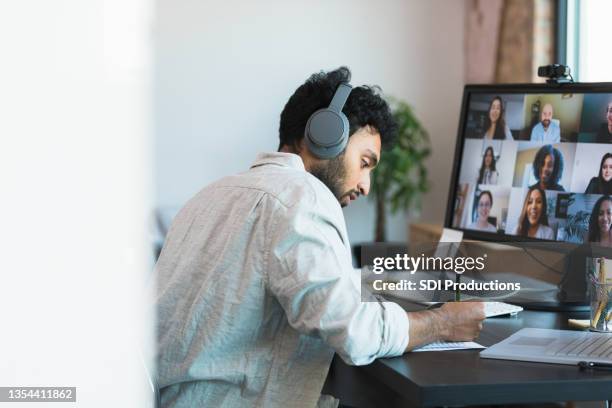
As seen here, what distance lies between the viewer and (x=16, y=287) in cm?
62

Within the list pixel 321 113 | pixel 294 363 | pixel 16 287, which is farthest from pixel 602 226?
pixel 16 287

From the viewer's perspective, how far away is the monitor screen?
1.60m

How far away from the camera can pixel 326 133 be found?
57.6 inches

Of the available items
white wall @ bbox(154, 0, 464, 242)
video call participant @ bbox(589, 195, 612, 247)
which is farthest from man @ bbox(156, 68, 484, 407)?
white wall @ bbox(154, 0, 464, 242)

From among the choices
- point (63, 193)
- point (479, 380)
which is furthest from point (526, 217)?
point (63, 193)

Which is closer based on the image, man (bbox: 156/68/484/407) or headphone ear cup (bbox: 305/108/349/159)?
man (bbox: 156/68/484/407)

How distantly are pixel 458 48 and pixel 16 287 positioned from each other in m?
4.41

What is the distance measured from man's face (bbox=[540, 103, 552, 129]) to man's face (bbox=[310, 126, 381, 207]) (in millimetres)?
413

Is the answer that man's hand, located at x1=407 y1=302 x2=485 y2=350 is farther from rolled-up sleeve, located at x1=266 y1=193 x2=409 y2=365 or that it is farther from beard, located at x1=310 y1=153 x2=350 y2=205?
beard, located at x1=310 y1=153 x2=350 y2=205

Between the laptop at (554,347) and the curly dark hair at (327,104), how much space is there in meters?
0.50

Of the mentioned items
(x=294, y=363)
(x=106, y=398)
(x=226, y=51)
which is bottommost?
(x=294, y=363)

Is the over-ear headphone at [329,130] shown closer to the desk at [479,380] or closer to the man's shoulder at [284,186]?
the man's shoulder at [284,186]

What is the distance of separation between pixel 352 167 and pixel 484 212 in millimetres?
460

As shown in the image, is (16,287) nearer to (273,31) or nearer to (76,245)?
(76,245)
